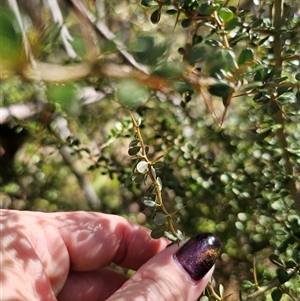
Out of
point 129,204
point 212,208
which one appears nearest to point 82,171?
point 129,204

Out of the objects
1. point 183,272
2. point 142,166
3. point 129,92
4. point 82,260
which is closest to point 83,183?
point 82,260

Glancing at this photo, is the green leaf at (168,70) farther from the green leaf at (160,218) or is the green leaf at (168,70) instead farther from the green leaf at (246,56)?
the green leaf at (160,218)

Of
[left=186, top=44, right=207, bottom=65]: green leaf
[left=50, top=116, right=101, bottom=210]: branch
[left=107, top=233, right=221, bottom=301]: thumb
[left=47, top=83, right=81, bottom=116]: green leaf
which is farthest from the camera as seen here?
[left=50, top=116, right=101, bottom=210]: branch

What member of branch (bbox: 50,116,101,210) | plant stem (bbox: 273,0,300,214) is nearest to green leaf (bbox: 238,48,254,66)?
plant stem (bbox: 273,0,300,214)

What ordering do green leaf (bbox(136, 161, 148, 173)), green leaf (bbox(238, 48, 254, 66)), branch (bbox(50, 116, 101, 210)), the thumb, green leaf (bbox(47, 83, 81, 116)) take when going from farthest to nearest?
branch (bbox(50, 116, 101, 210)), the thumb, green leaf (bbox(136, 161, 148, 173)), green leaf (bbox(238, 48, 254, 66)), green leaf (bbox(47, 83, 81, 116))

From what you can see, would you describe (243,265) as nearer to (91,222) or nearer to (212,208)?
(212,208)

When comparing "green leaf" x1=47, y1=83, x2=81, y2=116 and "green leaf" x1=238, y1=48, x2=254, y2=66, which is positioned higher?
"green leaf" x1=47, y1=83, x2=81, y2=116

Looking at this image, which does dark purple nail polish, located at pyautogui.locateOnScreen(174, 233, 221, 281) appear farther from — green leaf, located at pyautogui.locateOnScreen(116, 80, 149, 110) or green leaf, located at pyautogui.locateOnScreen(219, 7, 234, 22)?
green leaf, located at pyautogui.locateOnScreen(116, 80, 149, 110)

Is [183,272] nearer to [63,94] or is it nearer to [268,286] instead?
[268,286]
